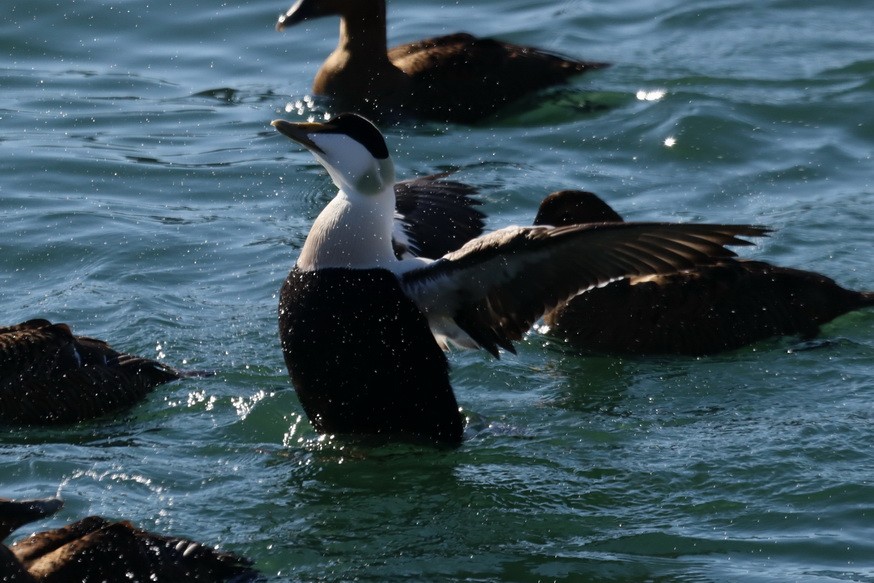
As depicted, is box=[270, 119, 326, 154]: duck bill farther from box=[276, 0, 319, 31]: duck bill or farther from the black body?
box=[276, 0, 319, 31]: duck bill

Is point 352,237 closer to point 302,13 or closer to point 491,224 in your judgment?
point 491,224

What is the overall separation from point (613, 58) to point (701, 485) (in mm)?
6940

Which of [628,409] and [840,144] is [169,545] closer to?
[628,409]

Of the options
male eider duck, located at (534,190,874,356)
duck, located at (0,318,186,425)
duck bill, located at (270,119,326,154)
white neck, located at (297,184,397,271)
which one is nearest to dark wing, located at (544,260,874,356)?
male eider duck, located at (534,190,874,356)

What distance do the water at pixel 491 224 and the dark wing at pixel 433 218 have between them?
65cm

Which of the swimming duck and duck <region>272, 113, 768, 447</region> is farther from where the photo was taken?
duck <region>272, 113, 768, 447</region>

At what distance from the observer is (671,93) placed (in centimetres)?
1224

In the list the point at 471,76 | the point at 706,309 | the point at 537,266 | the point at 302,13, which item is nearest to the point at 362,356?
the point at 537,266

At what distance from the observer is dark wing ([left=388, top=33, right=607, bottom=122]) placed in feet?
38.0

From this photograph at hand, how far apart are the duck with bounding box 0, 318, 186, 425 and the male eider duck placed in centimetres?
233

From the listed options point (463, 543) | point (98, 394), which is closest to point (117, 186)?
point (98, 394)

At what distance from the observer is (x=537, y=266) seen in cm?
642

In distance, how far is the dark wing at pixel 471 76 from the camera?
11.6m

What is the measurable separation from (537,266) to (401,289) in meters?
0.62
